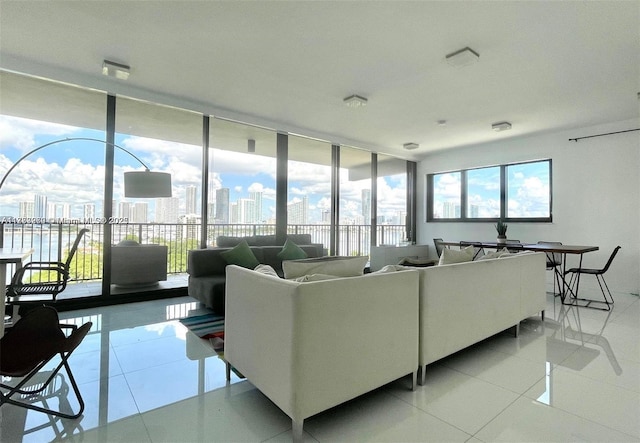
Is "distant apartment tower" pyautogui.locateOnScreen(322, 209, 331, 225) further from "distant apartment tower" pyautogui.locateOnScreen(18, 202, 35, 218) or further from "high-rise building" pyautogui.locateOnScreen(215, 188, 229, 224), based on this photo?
"distant apartment tower" pyautogui.locateOnScreen(18, 202, 35, 218)

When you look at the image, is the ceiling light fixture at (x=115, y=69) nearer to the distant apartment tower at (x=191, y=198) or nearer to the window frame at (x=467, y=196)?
the distant apartment tower at (x=191, y=198)

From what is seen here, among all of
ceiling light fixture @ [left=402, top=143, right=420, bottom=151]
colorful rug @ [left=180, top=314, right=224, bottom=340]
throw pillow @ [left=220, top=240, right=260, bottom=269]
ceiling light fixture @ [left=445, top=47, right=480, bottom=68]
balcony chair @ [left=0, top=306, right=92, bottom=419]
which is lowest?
colorful rug @ [left=180, top=314, right=224, bottom=340]

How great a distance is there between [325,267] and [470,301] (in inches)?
49.3

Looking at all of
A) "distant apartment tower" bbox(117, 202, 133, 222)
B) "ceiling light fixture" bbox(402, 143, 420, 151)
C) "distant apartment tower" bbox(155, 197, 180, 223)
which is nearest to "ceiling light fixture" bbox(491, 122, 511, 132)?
"ceiling light fixture" bbox(402, 143, 420, 151)

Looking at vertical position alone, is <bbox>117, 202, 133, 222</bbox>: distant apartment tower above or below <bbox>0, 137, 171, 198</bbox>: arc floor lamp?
below

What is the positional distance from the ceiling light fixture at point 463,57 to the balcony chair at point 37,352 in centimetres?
355

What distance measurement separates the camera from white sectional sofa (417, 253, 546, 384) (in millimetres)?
2045

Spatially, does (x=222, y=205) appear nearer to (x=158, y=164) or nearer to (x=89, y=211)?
(x=158, y=164)

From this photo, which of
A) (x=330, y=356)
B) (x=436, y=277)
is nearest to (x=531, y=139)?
(x=436, y=277)

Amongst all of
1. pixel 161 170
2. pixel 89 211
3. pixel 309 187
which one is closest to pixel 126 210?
pixel 89 211

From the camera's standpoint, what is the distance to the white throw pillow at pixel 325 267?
1.86 metres

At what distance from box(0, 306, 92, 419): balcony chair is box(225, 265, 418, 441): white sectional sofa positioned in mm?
→ 849

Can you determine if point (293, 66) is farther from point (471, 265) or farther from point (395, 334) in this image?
point (395, 334)

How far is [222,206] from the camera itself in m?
5.00
